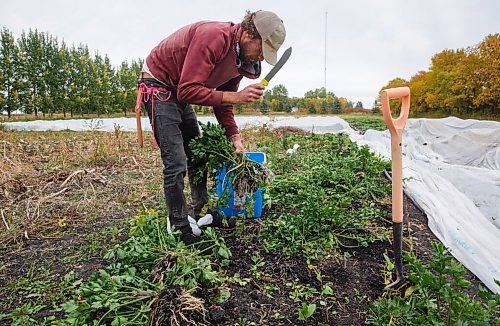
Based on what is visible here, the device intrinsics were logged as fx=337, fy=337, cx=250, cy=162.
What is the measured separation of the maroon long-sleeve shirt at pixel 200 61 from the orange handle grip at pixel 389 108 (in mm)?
923

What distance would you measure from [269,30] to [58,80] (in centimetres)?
2277

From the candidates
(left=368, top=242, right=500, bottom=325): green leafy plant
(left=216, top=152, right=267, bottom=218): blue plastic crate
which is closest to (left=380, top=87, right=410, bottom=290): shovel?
(left=368, top=242, right=500, bottom=325): green leafy plant

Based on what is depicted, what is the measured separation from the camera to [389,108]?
1676 mm

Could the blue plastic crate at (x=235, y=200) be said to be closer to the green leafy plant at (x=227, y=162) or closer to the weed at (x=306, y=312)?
the green leafy plant at (x=227, y=162)

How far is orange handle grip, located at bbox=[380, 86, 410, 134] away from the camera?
1.66m

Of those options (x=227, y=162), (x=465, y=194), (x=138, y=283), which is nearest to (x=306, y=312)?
(x=138, y=283)

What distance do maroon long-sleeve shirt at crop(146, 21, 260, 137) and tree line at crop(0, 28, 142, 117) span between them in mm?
19222

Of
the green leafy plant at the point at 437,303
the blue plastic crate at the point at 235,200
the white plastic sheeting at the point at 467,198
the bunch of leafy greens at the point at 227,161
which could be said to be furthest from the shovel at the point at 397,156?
the blue plastic crate at the point at 235,200

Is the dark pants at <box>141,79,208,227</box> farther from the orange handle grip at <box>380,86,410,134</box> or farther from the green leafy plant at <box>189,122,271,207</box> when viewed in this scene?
the orange handle grip at <box>380,86,410,134</box>

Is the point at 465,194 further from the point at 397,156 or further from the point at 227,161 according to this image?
the point at 227,161

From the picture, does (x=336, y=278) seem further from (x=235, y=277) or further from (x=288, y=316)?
(x=235, y=277)

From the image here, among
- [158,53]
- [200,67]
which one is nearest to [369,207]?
[200,67]

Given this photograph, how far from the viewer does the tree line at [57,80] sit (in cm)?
1844

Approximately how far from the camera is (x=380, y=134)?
903 cm
